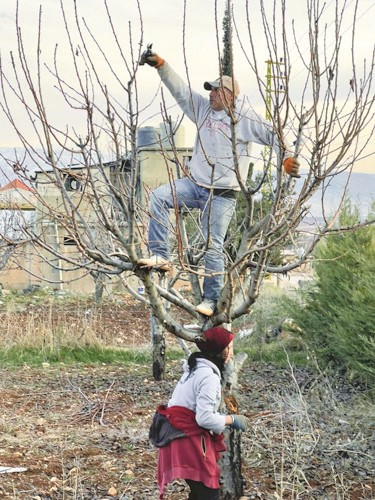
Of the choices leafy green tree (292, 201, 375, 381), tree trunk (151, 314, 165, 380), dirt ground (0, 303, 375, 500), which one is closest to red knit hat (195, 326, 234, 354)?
dirt ground (0, 303, 375, 500)

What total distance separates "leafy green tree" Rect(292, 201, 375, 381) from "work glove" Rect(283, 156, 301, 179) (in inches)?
154

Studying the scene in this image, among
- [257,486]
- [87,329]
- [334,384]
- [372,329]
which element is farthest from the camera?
[87,329]

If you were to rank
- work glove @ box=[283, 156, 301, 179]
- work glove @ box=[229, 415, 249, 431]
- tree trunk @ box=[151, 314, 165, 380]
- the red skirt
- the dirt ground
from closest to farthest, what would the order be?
work glove @ box=[283, 156, 301, 179] < the red skirt < work glove @ box=[229, 415, 249, 431] < the dirt ground < tree trunk @ box=[151, 314, 165, 380]

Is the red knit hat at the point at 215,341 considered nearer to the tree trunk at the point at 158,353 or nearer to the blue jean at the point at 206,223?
the blue jean at the point at 206,223

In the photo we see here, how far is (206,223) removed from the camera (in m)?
4.71

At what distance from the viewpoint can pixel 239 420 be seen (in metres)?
4.17

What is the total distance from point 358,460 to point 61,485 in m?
2.18

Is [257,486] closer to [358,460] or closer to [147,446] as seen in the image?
[358,460]

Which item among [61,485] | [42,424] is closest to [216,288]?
[61,485]

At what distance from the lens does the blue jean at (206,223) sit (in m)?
4.61

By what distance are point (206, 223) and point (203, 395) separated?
120cm

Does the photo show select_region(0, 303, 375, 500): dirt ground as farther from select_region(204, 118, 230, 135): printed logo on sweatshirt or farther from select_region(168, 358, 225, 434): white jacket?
select_region(204, 118, 230, 135): printed logo on sweatshirt

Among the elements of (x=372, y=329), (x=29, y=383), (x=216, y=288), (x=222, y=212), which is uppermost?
(x=222, y=212)

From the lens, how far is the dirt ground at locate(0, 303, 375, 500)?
5117 mm
